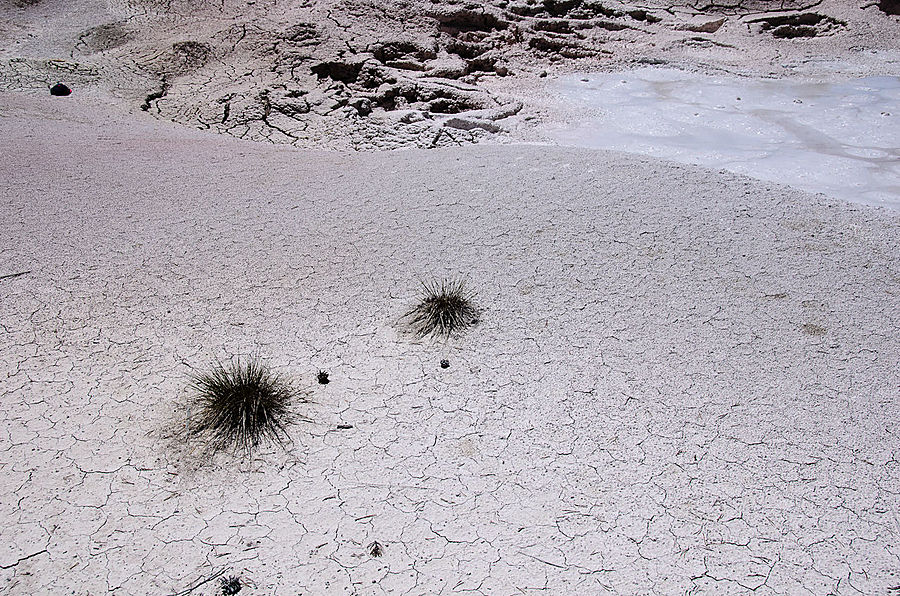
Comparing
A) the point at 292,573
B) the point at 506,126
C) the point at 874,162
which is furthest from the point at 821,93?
the point at 292,573

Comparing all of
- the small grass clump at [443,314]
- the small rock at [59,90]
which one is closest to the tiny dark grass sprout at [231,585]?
the small grass clump at [443,314]

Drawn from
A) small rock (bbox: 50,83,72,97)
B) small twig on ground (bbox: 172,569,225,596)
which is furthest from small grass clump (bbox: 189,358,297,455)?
small rock (bbox: 50,83,72,97)

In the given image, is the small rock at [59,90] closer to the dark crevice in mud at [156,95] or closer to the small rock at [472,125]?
the dark crevice in mud at [156,95]

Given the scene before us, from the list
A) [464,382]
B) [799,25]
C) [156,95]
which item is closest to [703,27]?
[799,25]

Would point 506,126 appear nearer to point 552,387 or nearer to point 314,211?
point 314,211

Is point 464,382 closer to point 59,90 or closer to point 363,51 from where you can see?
point 363,51

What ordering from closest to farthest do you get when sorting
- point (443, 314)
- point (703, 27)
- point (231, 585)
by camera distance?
point (231, 585), point (443, 314), point (703, 27)
